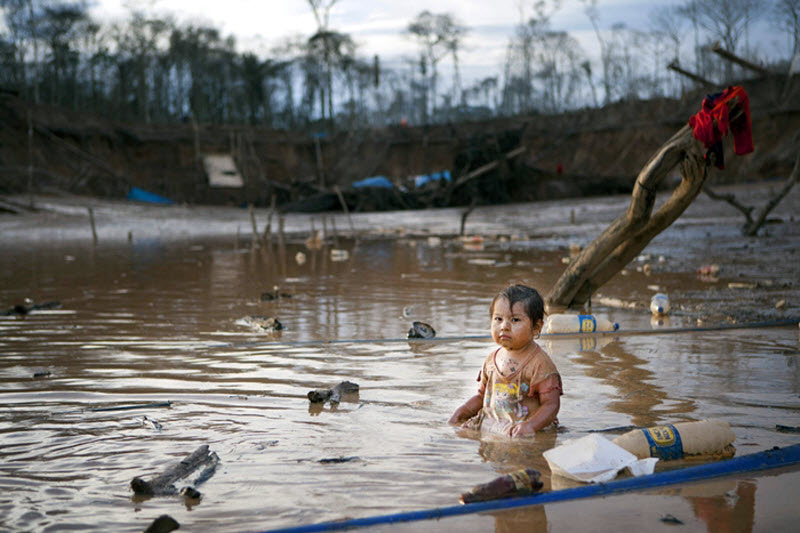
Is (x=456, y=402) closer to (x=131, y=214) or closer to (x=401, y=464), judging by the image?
(x=401, y=464)

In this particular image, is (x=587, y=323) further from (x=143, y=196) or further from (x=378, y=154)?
(x=378, y=154)

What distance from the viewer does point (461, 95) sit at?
6569cm

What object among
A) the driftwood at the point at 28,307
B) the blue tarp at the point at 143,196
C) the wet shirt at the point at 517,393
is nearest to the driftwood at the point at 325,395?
the wet shirt at the point at 517,393

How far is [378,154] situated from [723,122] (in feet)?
144

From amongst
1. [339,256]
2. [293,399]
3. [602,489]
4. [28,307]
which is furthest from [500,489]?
[339,256]

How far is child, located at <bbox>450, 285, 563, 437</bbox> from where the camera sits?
371 cm

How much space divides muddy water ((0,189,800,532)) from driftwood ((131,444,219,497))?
5 centimetres

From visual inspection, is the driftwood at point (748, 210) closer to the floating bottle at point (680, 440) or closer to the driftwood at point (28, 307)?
the driftwood at point (28, 307)

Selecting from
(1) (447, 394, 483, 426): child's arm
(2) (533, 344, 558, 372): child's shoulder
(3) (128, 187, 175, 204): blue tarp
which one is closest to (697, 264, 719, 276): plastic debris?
(2) (533, 344, 558, 372): child's shoulder

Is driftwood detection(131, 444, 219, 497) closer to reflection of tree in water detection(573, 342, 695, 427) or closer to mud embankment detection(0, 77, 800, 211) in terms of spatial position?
reflection of tree in water detection(573, 342, 695, 427)

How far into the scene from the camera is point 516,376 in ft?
12.5

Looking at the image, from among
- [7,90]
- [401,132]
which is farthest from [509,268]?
[401,132]

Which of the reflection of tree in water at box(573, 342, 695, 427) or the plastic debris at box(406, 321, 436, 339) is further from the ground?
the plastic debris at box(406, 321, 436, 339)

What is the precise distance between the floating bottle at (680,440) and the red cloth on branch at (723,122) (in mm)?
3167
